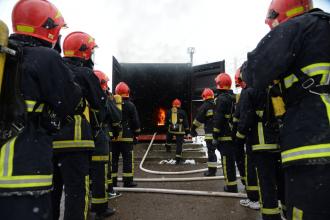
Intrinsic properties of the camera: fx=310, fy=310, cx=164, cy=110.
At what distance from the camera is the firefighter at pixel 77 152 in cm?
293

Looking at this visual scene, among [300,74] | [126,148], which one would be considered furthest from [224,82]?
[300,74]

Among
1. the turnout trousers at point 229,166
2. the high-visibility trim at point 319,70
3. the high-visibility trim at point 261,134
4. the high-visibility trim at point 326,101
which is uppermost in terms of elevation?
the high-visibility trim at point 319,70

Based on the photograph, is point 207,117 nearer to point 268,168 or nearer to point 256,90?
point 268,168

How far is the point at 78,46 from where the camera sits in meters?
3.44

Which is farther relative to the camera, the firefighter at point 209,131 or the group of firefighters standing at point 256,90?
the firefighter at point 209,131

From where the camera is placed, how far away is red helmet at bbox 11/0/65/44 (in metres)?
2.26

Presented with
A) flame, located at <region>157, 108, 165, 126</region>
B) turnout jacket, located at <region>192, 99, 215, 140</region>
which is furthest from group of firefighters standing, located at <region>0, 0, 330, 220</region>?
flame, located at <region>157, 108, 165, 126</region>

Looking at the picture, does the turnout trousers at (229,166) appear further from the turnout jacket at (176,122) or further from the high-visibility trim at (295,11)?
the turnout jacket at (176,122)

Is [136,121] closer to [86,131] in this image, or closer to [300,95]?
[86,131]

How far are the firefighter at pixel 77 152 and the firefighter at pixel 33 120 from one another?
0.76 metres

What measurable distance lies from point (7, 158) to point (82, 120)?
1.43 m

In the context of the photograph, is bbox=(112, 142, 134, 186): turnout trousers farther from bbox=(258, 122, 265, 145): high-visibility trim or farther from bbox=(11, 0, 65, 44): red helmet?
bbox=(11, 0, 65, 44): red helmet

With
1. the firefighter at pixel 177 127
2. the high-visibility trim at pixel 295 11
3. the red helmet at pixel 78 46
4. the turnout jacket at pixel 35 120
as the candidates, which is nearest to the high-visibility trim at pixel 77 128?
the red helmet at pixel 78 46

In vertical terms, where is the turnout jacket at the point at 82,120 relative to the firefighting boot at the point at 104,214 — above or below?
above
